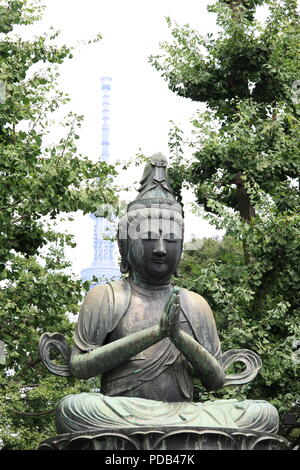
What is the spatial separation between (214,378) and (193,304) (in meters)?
0.73

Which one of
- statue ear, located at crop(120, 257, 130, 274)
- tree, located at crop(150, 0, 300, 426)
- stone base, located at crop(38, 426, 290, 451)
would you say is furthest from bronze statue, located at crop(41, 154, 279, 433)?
tree, located at crop(150, 0, 300, 426)

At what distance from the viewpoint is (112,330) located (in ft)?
25.7

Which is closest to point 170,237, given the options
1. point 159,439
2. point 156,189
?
point 156,189

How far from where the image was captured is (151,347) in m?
7.71

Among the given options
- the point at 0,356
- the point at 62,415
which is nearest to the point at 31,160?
the point at 0,356

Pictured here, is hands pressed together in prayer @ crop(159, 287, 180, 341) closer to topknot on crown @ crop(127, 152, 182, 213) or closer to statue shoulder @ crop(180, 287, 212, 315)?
statue shoulder @ crop(180, 287, 212, 315)

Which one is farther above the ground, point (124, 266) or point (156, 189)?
point (156, 189)

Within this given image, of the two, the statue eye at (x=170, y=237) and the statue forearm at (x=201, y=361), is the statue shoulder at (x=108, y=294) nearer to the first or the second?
the statue eye at (x=170, y=237)

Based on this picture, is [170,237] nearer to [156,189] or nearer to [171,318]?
[156,189]

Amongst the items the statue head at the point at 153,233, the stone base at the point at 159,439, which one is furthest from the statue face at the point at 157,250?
the stone base at the point at 159,439

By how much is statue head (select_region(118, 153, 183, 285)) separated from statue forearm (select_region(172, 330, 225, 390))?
84cm

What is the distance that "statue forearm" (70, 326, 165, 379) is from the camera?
7.28 m

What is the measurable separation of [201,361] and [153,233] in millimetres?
1193

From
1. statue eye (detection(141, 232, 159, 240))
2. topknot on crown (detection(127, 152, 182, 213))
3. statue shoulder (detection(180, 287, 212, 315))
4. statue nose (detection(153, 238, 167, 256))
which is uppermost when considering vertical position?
topknot on crown (detection(127, 152, 182, 213))
